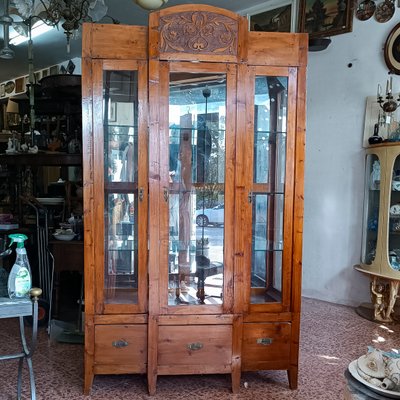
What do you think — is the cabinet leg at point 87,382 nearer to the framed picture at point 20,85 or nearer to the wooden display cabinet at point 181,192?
the wooden display cabinet at point 181,192

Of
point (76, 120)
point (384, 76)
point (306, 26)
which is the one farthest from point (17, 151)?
point (384, 76)

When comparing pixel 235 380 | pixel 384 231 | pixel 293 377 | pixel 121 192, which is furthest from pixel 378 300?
pixel 121 192

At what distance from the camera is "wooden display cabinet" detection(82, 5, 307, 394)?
2.12m

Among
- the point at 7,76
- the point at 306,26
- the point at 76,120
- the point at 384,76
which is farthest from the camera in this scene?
the point at 7,76

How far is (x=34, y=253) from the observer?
12.0 feet

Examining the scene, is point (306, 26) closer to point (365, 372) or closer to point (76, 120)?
point (76, 120)

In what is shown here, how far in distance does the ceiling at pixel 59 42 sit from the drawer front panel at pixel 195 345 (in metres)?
3.43

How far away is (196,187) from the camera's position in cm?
241

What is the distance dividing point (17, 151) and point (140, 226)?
104 inches

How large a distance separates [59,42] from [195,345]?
195 inches

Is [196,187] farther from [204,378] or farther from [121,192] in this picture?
[204,378]

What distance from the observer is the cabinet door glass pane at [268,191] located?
226 centimetres

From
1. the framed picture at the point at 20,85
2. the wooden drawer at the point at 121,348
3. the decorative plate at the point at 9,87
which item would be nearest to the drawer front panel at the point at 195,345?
the wooden drawer at the point at 121,348

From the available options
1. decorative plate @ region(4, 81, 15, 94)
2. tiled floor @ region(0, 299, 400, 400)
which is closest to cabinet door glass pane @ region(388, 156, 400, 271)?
tiled floor @ region(0, 299, 400, 400)
